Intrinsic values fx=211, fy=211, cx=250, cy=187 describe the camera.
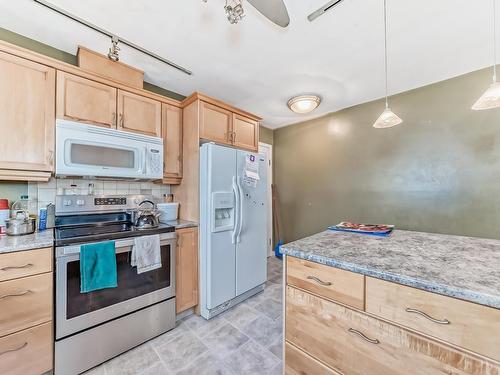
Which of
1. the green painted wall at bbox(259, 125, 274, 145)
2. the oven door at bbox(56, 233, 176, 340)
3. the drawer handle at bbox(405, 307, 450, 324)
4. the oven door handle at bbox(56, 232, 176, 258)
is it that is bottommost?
the oven door at bbox(56, 233, 176, 340)

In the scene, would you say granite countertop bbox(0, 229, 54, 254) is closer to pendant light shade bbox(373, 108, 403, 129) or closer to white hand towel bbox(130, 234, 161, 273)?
white hand towel bbox(130, 234, 161, 273)

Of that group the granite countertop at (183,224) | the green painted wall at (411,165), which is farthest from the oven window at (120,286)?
the green painted wall at (411,165)

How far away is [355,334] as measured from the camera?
3.24 feet

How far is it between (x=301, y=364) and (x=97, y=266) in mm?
1489

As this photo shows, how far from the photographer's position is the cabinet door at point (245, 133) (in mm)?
2611

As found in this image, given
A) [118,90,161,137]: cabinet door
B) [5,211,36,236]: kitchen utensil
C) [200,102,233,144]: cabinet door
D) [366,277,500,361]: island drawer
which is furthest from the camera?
[200,102,233,144]: cabinet door

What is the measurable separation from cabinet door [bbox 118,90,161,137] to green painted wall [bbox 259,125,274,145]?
2.03 meters

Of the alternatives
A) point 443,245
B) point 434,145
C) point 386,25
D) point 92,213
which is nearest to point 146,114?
point 92,213

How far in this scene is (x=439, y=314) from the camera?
30.9 inches

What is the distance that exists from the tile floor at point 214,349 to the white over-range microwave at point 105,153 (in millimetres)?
1481

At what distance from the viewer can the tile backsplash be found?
1.81m

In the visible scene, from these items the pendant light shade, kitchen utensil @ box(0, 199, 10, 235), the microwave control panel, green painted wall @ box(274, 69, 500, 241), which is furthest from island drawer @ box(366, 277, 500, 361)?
kitchen utensil @ box(0, 199, 10, 235)

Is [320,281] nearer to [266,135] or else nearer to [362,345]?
[362,345]

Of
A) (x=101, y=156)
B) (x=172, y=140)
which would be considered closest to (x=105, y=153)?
(x=101, y=156)
